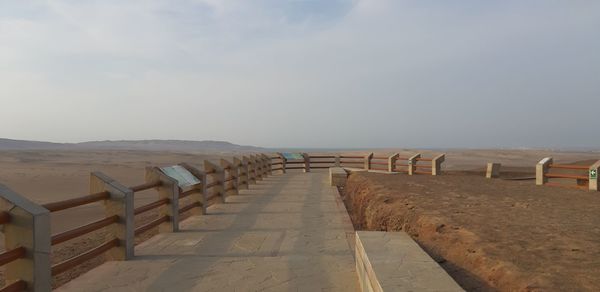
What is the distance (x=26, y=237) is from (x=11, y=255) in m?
0.18

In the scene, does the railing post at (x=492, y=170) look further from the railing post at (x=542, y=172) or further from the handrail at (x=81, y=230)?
the handrail at (x=81, y=230)

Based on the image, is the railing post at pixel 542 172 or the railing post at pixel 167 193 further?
the railing post at pixel 542 172

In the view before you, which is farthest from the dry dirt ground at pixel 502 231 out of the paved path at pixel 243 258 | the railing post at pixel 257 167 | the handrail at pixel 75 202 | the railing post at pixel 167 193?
the railing post at pixel 257 167

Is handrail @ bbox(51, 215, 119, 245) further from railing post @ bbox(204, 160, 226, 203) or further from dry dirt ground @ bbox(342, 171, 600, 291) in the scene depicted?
railing post @ bbox(204, 160, 226, 203)

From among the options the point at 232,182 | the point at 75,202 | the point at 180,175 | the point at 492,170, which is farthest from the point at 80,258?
the point at 492,170

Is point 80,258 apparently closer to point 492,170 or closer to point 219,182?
point 219,182

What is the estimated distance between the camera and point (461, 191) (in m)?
10.1

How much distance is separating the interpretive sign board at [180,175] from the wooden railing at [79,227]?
18 cm

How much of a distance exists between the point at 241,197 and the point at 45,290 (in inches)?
339

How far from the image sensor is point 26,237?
3.56m

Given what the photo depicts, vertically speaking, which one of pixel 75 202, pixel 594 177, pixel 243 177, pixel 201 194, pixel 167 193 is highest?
pixel 75 202

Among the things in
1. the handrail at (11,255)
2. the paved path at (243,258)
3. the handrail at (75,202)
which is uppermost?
the handrail at (75,202)

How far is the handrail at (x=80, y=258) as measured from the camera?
13.4ft

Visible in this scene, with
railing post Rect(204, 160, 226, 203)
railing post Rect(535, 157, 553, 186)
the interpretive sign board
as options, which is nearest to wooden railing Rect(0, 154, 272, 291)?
the interpretive sign board
